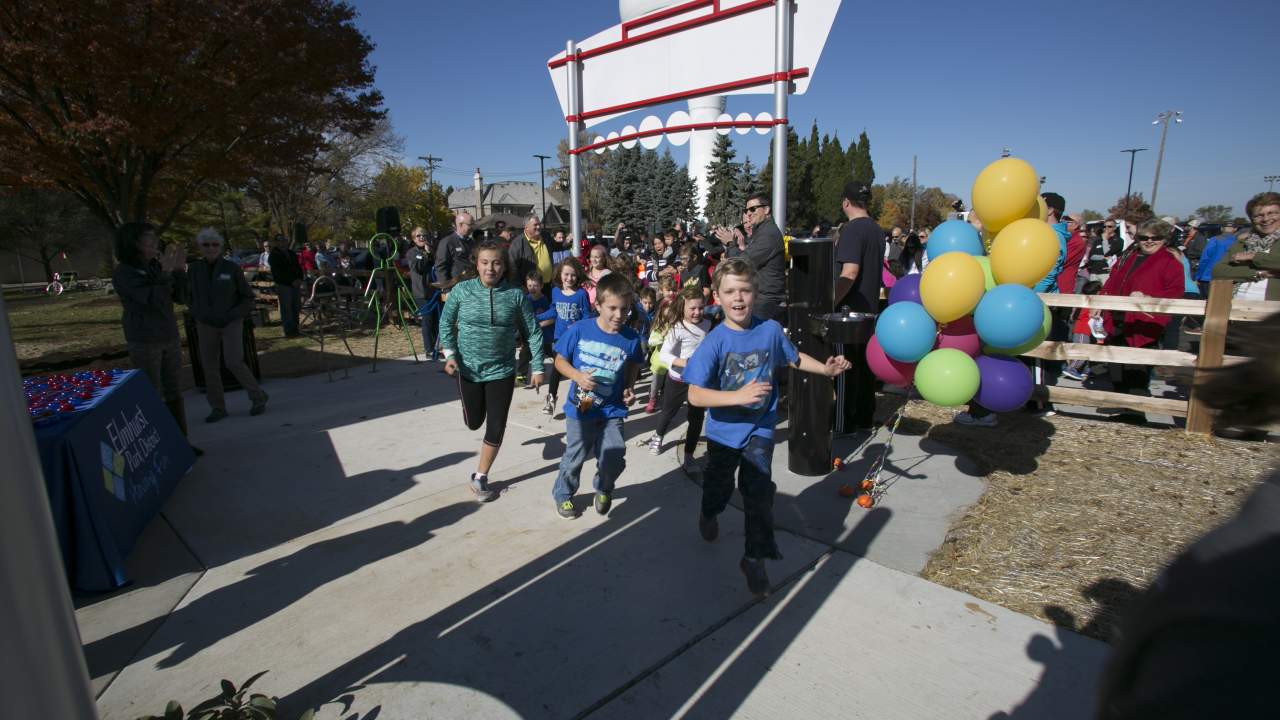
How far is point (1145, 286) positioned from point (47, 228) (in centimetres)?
4680

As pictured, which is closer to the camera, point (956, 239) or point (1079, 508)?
point (1079, 508)

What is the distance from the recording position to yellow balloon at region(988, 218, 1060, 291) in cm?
396

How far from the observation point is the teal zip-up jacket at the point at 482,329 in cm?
438

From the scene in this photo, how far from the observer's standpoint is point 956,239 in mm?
4508

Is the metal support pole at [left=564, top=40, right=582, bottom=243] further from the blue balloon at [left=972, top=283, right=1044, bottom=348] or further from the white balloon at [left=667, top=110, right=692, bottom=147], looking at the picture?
the blue balloon at [left=972, top=283, right=1044, bottom=348]

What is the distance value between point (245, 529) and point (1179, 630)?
4.67m

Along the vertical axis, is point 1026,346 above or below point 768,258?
below

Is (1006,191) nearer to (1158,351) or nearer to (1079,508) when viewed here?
(1079,508)

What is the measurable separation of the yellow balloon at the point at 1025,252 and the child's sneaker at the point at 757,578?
2.13m

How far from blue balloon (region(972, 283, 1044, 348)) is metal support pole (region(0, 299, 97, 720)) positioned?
168 inches

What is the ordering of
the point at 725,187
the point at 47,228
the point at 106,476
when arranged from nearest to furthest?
the point at 106,476, the point at 47,228, the point at 725,187

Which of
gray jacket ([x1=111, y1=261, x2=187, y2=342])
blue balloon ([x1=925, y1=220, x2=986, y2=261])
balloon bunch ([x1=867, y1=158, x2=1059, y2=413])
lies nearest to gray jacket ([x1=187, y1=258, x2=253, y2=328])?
gray jacket ([x1=111, y1=261, x2=187, y2=342])

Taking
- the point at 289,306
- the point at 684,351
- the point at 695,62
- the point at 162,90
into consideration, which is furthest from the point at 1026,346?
the point at 289,306

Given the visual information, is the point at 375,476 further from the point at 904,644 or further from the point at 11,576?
the point at 11,576
